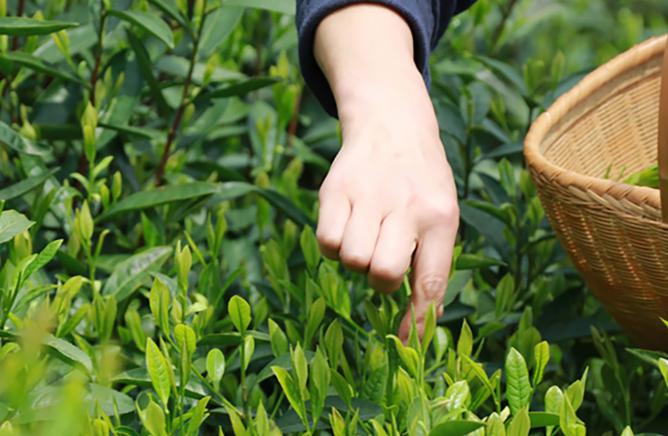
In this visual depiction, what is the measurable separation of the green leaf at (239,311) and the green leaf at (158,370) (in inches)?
4.1

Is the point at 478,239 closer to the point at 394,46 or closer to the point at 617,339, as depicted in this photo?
the point at 617,339

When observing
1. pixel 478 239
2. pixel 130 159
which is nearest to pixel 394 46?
pixel 478 239

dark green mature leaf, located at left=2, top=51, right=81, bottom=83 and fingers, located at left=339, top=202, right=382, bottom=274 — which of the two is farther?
dark green mature leaf, located at left=2, top=51, right=81, bottom=83

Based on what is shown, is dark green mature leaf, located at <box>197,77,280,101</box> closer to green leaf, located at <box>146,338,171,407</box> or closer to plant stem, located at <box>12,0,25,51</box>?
plant stem, located at <box>12,0,25,51</box>

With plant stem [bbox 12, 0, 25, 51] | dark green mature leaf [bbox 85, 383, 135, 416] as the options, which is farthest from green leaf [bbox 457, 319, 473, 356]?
plant stem [bbox 12, 0, 25, 51]

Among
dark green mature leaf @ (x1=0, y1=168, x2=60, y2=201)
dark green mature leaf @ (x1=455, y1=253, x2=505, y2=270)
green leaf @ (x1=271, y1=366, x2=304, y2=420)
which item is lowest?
dark green mature leaf @ (x1=455, y1=253, x2=505, y2=270)

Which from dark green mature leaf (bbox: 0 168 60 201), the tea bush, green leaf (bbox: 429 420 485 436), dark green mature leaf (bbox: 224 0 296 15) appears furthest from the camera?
dark green mature leaf (bbox: 224 0 296 15)

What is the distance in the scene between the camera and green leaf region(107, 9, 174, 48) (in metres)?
1.00

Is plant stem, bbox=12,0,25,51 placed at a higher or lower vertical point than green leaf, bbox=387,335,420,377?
higher

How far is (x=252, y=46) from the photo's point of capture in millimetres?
1604

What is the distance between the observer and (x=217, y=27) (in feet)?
3.88

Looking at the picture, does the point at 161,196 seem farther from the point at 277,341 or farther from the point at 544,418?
the point at 544,418

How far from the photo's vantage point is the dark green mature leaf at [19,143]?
3.08ft

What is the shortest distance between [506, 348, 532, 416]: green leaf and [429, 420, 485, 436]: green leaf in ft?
0.30
